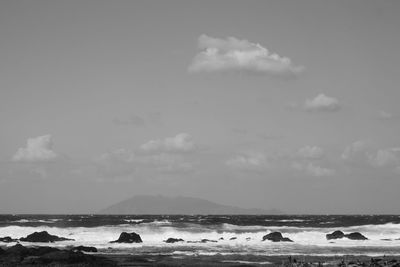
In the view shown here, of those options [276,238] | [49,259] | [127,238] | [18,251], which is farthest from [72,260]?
[276,238]

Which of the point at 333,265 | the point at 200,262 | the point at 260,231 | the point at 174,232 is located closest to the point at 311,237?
the point at 260,231

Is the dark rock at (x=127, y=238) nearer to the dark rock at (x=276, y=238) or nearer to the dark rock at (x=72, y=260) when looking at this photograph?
the dark rock at (x=276, y=238)

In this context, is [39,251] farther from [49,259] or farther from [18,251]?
[49,259]

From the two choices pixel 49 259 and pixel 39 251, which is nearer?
pixel 49 259

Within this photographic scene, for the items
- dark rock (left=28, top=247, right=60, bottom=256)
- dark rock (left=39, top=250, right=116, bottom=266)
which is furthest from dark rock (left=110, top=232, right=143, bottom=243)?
dark rock (left=39, top=250, right=116, bottom=266)

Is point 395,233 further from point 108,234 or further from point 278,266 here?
point 278,266

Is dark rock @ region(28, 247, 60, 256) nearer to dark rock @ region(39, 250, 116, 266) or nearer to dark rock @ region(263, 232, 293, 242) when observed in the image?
dark rock @ region(39, 250, 116, 266)

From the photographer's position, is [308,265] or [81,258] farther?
[81,258]

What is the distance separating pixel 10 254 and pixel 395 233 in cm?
5701

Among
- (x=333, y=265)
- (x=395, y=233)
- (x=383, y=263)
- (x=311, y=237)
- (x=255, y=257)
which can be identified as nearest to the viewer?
(x=383, y=263)

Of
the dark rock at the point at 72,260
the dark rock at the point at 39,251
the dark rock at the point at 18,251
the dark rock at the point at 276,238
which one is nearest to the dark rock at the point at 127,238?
the dark rock at the point at 276,238

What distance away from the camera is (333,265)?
1071 inches

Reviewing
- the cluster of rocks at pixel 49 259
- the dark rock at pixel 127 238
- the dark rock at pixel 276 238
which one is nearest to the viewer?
the cluster of rocks at pixel 49 259

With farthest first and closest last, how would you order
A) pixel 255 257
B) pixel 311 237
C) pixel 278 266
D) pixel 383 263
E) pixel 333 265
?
pixel 311 237
pixel 255 257
pixel 278 266
pixel 333 265
pixel 383 263
